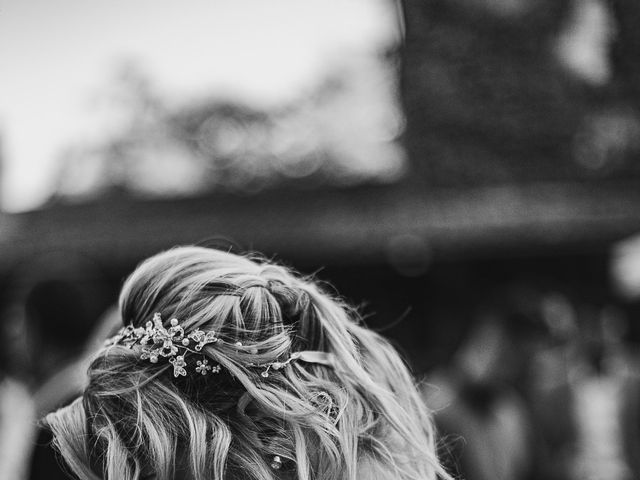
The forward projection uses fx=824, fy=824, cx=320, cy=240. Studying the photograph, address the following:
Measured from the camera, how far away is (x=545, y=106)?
452 inches

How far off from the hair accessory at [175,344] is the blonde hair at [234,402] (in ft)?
0.06

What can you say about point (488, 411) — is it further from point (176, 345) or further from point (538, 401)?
point (176, 345)

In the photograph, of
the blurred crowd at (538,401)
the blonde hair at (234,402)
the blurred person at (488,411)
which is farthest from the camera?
the blurred crowd at (538,401)

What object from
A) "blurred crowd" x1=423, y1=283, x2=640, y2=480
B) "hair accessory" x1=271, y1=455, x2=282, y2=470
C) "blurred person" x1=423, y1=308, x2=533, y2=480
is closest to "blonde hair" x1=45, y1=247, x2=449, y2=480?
"hair accessory" x1=271, y1=455, x2=282, y2=470

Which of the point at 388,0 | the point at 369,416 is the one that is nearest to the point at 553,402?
the point at 369,416

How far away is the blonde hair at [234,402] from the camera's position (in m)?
1.38

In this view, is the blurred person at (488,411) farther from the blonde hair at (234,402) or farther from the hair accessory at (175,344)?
the hair accessory at (175,344)

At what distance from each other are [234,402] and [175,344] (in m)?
0.14

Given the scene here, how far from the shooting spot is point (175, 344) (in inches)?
56.4

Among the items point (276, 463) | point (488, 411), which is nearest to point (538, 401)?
point (488, 411)

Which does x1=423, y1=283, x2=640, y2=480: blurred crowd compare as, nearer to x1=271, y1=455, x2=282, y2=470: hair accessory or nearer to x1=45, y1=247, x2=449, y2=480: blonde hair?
x1=45, y1=247, x2=449, y2=480: blonde hair

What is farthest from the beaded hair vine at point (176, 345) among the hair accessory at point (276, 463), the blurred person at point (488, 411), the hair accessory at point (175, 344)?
the blurred person at point (488, 411)

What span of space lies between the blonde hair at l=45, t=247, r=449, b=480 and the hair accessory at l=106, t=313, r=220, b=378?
18 mm

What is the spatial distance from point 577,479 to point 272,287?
349cm
